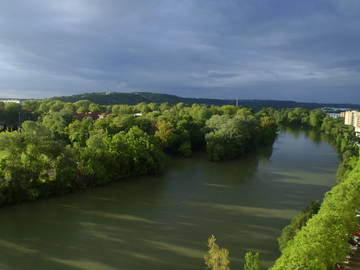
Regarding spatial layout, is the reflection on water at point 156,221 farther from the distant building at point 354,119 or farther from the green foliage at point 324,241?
A: the distant building at point 354,119

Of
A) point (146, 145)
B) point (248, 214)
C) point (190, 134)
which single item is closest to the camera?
point (248, 214)

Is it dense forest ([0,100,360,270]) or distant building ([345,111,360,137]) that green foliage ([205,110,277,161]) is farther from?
distant building ([345,111,360,137])

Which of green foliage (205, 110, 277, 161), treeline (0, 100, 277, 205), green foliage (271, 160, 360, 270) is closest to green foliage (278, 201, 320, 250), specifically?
green foliage (271, 160, 360, 270)

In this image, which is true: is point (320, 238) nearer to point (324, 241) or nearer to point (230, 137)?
point (324, 241)

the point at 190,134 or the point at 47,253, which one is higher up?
the point at 190,134

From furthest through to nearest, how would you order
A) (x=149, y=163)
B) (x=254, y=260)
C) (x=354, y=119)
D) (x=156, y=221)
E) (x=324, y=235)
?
(x=354, y=119)
(x=149, y=163)
(x=156, y=221)
(x=324, y=235)
(x=254, y=260)

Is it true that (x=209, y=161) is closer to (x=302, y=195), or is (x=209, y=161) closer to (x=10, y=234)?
(x=302, y=195)

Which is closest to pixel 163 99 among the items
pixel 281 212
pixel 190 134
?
pixel 190 134

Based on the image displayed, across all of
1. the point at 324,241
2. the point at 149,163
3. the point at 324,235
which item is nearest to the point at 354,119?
the point at 149,163
